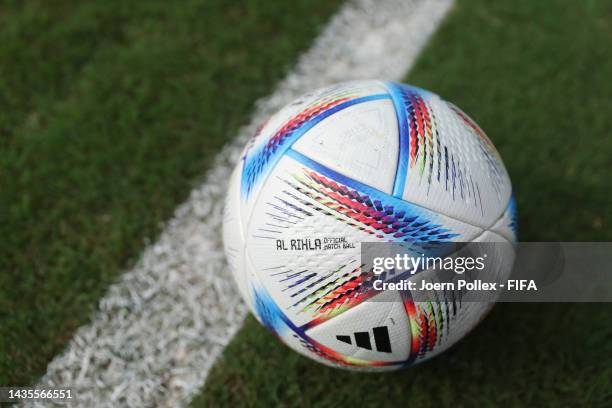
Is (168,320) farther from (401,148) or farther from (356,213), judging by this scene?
(401,148)

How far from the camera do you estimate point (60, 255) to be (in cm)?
293

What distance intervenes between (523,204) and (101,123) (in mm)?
2309

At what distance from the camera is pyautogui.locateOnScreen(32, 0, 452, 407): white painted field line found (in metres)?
2.64

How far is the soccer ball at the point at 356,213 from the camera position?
6.61 feet

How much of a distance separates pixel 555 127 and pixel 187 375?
238 centimetres

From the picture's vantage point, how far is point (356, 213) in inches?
78.4

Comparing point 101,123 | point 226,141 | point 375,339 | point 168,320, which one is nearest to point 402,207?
point 375,339

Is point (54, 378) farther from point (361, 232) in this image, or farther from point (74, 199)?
point (361, 232)

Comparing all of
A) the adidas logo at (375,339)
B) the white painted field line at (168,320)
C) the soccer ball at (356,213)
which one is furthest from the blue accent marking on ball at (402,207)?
the white painted field line at (168,320)

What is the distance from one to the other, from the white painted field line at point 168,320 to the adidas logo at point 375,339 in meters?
0.80

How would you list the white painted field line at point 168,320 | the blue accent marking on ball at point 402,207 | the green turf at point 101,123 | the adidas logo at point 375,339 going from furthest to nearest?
the green turf at point 101,123
the white painted field line at point 168,320
the adidas logo at point 375,339
the blue accent marking on ball at point 402,207

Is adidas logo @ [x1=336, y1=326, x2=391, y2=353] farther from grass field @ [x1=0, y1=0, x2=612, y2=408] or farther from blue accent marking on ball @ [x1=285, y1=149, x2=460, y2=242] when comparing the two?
grass field @ [x1=0, y1=0, x2=612, y2=408]

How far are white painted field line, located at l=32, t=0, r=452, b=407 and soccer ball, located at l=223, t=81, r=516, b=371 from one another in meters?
0.60

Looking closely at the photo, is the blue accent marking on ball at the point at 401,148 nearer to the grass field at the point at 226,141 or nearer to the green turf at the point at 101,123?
the grass field at the point at 226,141
